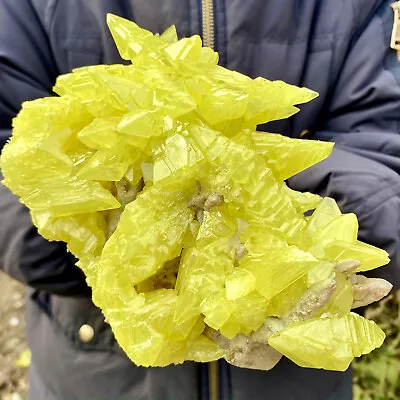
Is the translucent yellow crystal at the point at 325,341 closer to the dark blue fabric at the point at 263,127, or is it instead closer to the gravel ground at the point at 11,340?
the dark blue fabric at the point at 263,127

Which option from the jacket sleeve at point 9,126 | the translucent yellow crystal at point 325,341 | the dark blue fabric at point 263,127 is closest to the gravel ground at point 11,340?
the dark blue fabric at point 263,127

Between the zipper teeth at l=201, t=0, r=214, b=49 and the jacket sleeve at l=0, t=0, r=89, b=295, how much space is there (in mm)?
271

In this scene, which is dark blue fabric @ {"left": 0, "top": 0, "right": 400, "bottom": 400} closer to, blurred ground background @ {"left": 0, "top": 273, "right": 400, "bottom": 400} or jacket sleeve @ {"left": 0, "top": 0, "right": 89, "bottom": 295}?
jacket sleeve @ {"left": 0, "top": 0, "right": 89, "bottom": 295}

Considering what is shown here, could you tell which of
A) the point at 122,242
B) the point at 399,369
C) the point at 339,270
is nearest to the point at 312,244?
the point at 339,270

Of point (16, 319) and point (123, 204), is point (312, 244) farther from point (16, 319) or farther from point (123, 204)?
point (16, 319)

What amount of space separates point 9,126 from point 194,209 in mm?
456

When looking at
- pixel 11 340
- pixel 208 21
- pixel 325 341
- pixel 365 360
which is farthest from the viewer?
pixel 11 340

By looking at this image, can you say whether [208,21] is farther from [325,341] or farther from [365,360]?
[365,360]

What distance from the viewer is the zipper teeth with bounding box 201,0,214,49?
846 mm

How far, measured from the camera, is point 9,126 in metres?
0.86

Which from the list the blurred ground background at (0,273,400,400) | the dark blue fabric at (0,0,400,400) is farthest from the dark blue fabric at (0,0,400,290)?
the blurred ground background at (0,273,400,400)

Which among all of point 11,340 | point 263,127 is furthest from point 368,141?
point 11,340

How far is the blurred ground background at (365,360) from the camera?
1739 millimetres

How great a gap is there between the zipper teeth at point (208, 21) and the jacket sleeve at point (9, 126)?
271 millimetres
